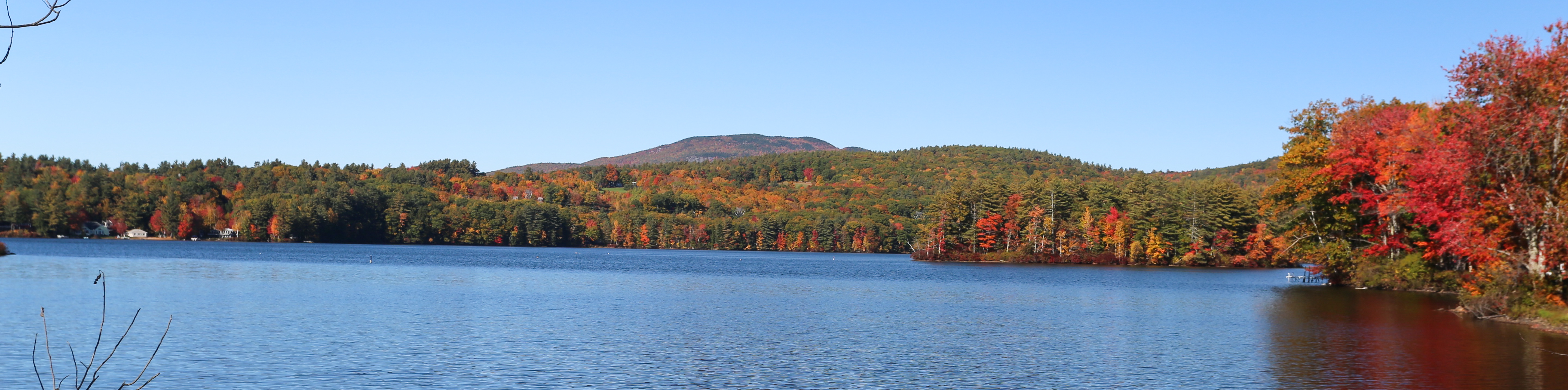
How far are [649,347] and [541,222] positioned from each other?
14636cm

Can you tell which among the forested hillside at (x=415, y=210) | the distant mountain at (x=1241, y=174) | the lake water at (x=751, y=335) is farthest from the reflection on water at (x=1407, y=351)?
the distant mountain at (x=1241, y=174)

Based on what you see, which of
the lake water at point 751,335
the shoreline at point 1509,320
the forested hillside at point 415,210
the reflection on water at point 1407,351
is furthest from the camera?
the forested hillside at point 415,210

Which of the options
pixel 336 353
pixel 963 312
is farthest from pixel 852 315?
pixel 336 353

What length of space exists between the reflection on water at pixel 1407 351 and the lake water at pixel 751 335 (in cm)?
11

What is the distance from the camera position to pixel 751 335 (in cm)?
2869

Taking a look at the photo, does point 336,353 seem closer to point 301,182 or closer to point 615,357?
point 615,357

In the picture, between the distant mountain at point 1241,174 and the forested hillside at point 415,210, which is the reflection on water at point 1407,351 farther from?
the distant mountain at point 1241,174

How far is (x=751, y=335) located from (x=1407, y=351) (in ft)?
53.6

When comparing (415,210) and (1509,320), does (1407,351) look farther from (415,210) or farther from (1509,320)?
(415,210)

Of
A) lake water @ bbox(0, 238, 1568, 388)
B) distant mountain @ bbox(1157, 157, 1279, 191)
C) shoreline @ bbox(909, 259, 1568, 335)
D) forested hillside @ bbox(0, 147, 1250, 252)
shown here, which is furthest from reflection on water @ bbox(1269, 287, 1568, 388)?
distant mountain @ bbox(1157, 157, 1279, 191)

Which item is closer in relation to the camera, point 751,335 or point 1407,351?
point 1407,351

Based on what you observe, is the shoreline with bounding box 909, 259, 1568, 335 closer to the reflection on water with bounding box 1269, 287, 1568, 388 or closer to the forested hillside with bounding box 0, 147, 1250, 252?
the reflection on water with bounding box 1269, 287, 1568, 388

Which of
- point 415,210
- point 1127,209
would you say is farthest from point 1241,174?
point 415,210

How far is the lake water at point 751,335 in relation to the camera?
2061cm
